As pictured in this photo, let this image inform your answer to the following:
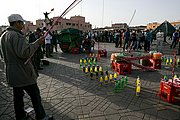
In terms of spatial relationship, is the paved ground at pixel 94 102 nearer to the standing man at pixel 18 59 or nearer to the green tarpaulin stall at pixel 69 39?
the standing man at pixel 18 59

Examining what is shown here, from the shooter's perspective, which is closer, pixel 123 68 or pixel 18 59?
pixel 18 59

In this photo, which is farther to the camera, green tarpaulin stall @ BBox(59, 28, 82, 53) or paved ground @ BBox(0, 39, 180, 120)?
green tarpaulin stall @ BBox(59, 28, 82, 53)

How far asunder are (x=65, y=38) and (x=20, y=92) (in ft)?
34.7

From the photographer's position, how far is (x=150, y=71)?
7.75 m

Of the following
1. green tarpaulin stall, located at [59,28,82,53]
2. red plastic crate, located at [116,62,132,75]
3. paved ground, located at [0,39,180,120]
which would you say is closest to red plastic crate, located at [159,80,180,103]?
paved ground, located at [0,39,180,120]

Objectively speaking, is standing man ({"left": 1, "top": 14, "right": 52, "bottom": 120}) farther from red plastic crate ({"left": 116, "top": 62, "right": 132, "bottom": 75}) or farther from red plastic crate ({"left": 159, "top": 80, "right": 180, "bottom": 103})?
red plastic crate ({"left": 116, "top": 62, "right": 132, "bottom": 75})

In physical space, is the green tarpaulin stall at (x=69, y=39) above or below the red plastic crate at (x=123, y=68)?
above

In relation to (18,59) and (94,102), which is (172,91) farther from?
(18,59)

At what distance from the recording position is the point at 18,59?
8.89 feet

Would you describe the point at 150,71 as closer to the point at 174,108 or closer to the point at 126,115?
the point at 174,108

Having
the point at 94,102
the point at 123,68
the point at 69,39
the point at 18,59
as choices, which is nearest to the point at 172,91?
the point at 94,102

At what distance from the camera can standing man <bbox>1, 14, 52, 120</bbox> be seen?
2.52 meters

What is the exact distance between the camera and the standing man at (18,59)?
252cm

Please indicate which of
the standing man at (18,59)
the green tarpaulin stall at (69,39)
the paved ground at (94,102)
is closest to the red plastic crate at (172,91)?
the paved ground at (94,102)
